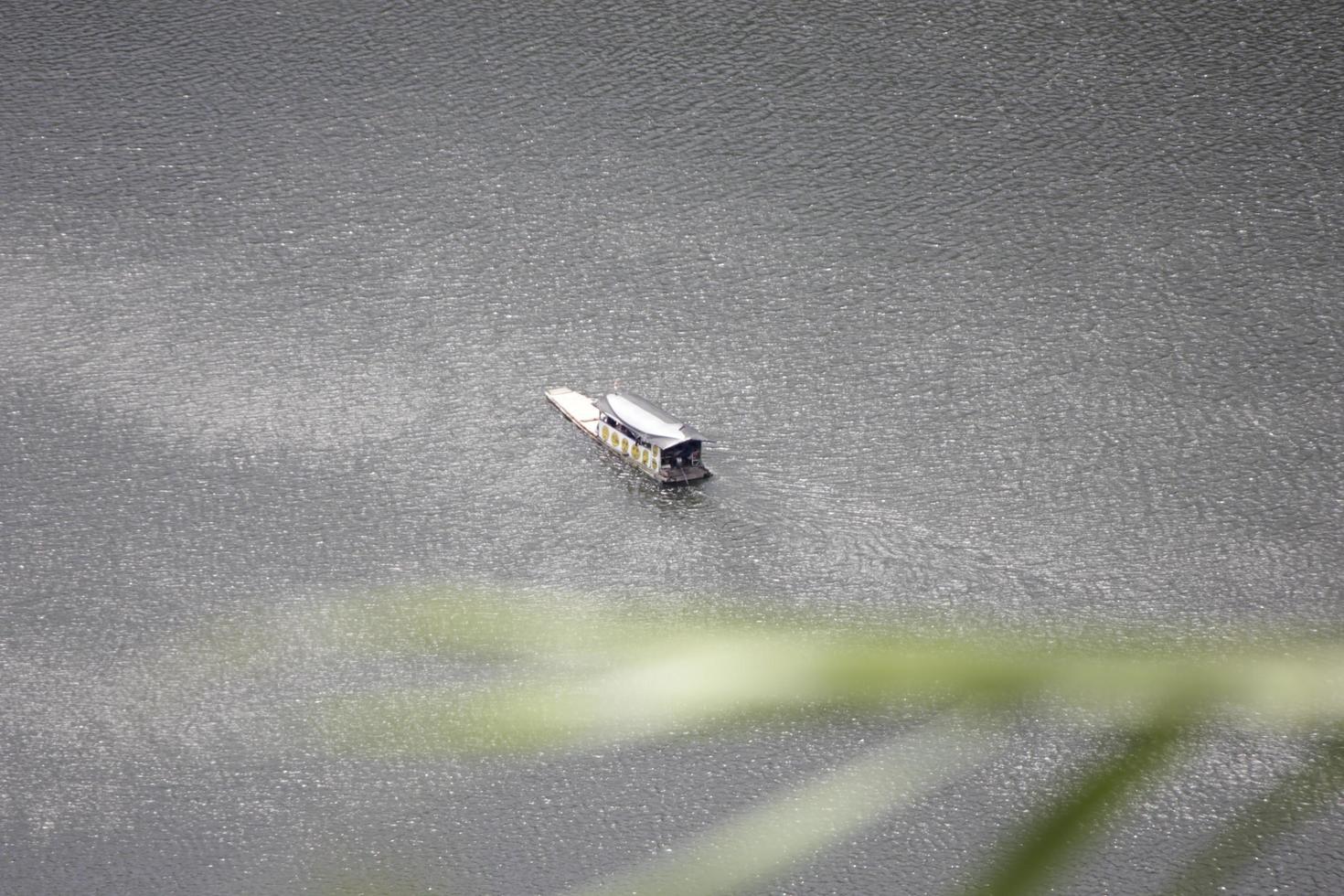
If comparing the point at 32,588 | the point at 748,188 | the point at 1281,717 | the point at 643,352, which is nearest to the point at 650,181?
the point at 748,188

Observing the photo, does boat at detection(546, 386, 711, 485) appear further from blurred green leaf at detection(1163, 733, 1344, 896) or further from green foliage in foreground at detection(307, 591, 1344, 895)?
blurred green leaf at detection(1163, 733, 1344, 896)

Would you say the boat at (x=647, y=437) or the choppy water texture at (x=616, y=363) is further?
the boat at (x=647, y=437)

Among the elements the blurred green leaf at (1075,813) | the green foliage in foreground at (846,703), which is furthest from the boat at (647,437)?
the blurred green leaf at (1075,813)

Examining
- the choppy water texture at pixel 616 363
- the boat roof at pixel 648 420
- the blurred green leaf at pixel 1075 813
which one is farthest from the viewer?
the boat roof at pixel 648 420

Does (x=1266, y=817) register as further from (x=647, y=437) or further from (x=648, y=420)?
(x=648, y=420)

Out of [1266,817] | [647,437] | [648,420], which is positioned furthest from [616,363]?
[1266,817]

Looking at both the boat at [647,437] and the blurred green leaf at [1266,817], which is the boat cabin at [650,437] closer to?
the boat at [647,437]

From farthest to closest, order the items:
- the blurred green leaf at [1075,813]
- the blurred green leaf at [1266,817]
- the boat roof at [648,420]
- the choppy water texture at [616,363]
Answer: the boat roof at [648,420] < the choppy water texture at [616,363] < the blurred green leaf at [1075,813] < the blurred green leaf at [1266,817]

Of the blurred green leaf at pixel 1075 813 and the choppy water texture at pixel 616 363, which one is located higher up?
the choppy water texture at pixel 616 363
